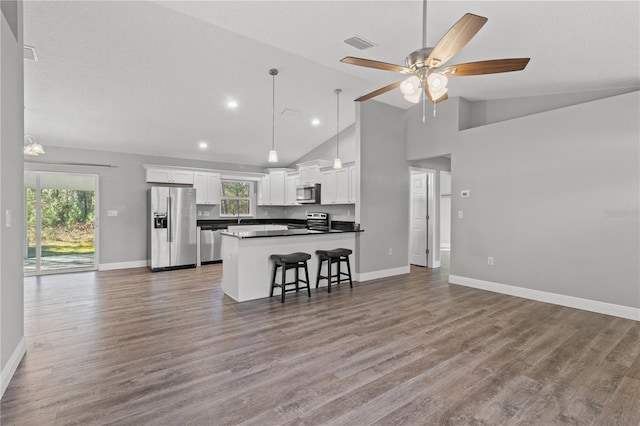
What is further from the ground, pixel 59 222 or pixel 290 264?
pixel 59 222

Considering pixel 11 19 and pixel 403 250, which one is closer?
pixel 11 19

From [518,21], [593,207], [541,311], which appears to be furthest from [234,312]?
[593,207]

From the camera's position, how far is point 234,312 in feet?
12.4

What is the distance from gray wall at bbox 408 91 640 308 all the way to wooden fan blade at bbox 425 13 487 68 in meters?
2.83

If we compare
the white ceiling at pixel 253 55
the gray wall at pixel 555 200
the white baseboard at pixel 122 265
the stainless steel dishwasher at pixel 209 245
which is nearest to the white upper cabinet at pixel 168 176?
the white ceiling at pixel 253 55

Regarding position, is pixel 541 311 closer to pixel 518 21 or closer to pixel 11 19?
pixel 518 21

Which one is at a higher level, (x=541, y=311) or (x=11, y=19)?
(x=11, y=19)

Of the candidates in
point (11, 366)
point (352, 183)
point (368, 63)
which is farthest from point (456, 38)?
point (352, 183)

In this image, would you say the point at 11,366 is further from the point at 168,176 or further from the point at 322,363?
the point at 168,176

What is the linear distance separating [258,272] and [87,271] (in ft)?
13.7

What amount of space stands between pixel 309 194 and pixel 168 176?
124 inches

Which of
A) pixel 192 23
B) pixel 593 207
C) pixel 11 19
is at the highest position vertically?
pixel 192 23

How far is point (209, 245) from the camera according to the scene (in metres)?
7.15

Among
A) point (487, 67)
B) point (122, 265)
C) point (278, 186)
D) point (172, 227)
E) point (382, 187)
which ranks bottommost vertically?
point (122, 265)
